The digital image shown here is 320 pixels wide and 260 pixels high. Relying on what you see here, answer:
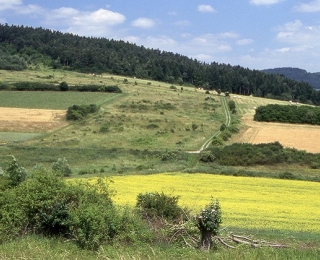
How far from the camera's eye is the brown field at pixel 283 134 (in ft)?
204

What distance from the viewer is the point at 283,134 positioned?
227 feet

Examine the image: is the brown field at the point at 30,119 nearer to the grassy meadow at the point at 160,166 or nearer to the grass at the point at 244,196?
the grassy meadow at the point at 160,166

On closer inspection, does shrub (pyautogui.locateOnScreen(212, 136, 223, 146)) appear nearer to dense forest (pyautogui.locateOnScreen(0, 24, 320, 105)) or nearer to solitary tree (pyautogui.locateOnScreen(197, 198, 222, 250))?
solitary tree (pyautogui.locateOnScreen(197, 198, 222, 250))

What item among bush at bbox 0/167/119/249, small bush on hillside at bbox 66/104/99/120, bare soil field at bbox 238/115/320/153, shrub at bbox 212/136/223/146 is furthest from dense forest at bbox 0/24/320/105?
bush at bbox 0/167/119/249

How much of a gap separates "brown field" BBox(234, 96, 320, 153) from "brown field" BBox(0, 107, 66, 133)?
30021mm

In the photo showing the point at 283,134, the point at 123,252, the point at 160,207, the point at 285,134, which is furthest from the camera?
the point at 285,134

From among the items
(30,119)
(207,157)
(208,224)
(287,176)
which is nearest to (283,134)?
(207,157)

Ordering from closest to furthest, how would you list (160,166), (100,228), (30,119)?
(100,228) → (160,166) → (30,119)

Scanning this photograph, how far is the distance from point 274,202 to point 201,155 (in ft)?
74.3

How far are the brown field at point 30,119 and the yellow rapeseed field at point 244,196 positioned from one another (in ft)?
113

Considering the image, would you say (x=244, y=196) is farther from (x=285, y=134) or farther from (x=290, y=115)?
(x=290, y=115)

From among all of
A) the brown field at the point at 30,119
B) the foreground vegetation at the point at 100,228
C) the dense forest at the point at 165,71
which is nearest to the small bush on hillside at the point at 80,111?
the brown field at the point at 30,119

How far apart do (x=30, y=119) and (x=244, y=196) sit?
5094 cm

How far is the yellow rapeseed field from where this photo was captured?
23.6m
